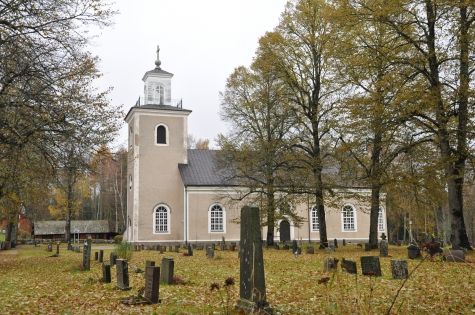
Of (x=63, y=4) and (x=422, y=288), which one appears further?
(x=63, y=4)

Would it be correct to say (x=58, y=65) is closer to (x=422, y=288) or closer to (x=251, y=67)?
(x=422, y=288)

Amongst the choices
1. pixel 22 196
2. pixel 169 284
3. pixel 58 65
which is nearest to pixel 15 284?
pixel 169 284

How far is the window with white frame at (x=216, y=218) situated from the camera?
121 feet

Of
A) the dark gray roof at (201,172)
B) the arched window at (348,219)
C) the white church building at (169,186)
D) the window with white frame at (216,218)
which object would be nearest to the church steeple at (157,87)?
the white church building at (169,186)

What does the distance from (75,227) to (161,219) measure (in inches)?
835

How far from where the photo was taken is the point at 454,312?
6949 mm

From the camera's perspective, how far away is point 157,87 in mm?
38625

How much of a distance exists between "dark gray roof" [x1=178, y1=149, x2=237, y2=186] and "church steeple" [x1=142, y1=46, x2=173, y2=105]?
5.05 m

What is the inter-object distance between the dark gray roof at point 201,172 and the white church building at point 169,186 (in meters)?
0.08

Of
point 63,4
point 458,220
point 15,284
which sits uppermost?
point 63,4

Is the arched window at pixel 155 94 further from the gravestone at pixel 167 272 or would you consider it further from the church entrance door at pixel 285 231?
the gravestone at pixel 167 272

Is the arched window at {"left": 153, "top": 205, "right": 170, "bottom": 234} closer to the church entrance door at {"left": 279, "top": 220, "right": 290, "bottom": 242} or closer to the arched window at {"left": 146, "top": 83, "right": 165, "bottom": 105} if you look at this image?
the arched window at {"left": 146, "top": 83, "right": 165, "bottom": 105}

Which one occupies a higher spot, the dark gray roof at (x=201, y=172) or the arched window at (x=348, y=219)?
the dark gray roof at (x=201, y=172)

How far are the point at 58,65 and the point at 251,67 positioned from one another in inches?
552
